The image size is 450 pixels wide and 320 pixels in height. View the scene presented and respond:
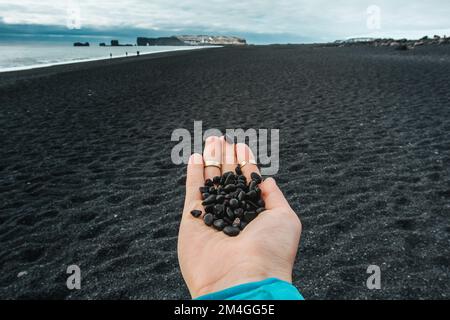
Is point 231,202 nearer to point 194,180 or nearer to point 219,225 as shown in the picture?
point 219,225

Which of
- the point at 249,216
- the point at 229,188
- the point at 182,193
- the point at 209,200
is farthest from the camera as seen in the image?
the point at 182,193

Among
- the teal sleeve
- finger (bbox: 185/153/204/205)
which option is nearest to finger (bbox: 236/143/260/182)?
finger (bbox: 185/153/204/205)

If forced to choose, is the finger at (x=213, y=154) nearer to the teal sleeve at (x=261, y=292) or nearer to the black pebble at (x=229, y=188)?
the black pebble at (x=229, y=188)

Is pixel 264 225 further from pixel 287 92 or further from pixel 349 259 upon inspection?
pixel 287 92

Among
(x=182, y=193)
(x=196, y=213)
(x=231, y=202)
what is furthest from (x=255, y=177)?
(x=182, y=193)

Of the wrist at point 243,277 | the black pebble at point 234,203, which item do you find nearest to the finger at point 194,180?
the black pebble at point 234,203
